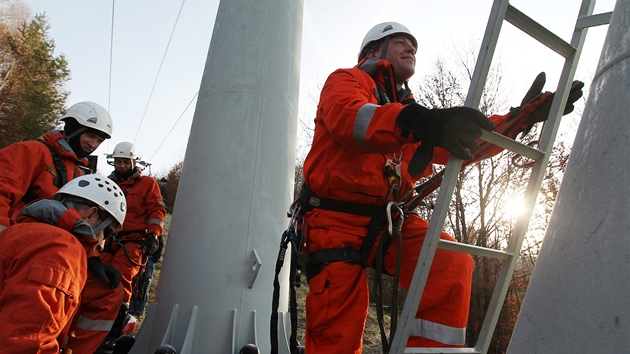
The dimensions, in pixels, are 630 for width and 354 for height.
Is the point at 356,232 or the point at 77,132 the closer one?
the point at 356,232

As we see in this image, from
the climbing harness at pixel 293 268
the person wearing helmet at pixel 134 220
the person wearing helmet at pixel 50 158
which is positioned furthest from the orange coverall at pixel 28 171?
the climbing harness at pixel 293 268

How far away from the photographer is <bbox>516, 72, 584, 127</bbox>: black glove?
244 cm

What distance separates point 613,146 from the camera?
3.22ft

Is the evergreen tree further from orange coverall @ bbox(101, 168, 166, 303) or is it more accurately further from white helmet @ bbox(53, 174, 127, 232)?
white helmet @ bbox(53, 174, 127, 232)

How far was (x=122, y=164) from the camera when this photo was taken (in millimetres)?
6809

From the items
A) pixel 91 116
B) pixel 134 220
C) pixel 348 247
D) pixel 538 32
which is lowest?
pixel 134 220

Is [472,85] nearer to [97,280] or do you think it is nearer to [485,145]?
[485,145]

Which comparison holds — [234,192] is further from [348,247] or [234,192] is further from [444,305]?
[444,305]

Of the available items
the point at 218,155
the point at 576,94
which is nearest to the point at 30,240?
the point at 218,155

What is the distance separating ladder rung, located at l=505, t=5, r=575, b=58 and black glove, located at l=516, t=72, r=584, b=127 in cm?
34

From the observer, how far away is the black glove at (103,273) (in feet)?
11.4

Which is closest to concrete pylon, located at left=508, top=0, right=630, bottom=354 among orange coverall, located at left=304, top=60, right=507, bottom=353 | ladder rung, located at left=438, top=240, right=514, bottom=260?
ladder rung, located at left=438, top=240, right=514, bottom=260

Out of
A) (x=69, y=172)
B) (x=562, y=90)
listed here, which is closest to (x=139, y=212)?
(x=69, y=172)

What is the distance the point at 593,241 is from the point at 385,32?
2.38m
